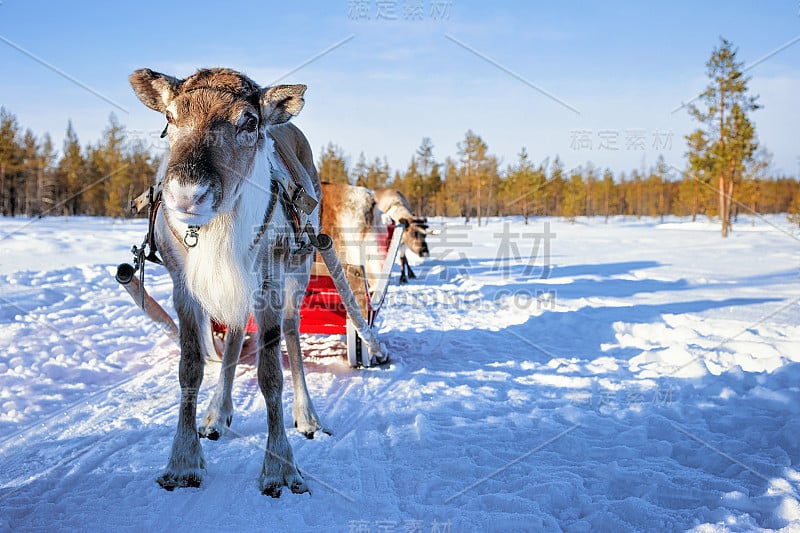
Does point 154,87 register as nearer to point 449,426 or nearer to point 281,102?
point 281,102

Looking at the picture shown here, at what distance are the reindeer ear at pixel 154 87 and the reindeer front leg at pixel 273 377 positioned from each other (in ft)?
4.29

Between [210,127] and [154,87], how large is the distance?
562 millimetres

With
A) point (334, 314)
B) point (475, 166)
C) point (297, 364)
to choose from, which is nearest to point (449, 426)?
point (297, 364)

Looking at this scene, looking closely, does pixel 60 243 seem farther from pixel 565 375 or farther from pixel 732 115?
pixel 732 115

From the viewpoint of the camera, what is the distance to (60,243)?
Result: 18281 mm

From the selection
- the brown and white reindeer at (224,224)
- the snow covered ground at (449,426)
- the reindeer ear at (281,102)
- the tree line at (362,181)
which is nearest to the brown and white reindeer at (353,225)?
the snow covered ground at (449,426)

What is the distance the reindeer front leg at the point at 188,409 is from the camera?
10.1 ft

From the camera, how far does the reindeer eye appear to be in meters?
2.93

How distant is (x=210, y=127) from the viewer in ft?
9.04

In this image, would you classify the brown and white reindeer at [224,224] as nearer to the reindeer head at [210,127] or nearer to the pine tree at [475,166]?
the reindeer head at [210,127]

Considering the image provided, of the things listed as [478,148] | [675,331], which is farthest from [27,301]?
[478,148]

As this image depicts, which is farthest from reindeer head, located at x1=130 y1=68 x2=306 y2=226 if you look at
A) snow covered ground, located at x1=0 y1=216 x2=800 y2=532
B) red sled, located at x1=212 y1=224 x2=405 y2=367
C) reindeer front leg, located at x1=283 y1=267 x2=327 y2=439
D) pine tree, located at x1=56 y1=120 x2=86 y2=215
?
pine tree, located at x1=56 y1=120 x2=86 y2=215

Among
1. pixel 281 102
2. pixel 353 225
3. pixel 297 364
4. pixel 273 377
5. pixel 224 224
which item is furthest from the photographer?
pixel 353 225

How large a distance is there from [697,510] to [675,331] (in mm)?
5109
